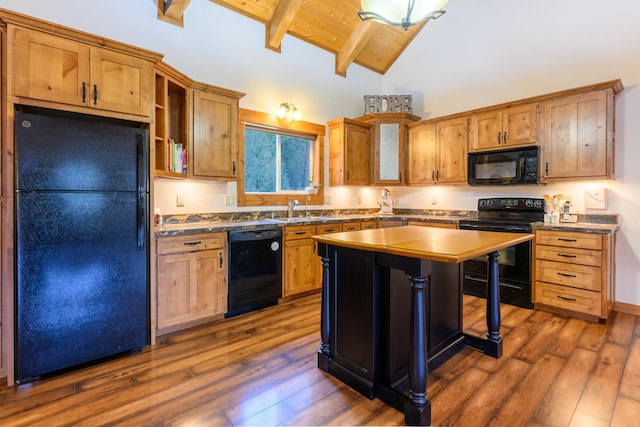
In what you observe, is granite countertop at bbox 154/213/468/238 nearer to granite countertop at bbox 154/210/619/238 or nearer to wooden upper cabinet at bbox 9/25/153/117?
granite countertop at bbox 154/210/619/238

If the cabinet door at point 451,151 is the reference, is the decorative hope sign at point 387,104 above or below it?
above

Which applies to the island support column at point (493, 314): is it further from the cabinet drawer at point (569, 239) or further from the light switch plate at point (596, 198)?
the light switch plate at point (596, 198)

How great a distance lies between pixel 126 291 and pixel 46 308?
1.50ft

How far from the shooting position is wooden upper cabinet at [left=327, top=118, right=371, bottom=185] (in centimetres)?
464

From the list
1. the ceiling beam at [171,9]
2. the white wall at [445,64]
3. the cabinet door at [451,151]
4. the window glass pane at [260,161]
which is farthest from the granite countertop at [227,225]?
the ceiling beam at [171,9]

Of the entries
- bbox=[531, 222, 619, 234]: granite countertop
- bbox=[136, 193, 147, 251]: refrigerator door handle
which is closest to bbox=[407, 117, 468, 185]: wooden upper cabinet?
bbox=[531, 222, 619, 234]: granite countertop

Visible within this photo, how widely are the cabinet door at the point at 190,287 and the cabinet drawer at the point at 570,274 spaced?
3.30 metres

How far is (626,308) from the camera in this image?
11.0 feet

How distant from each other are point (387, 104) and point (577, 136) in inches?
96.0

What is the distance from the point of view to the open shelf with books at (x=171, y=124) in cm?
287

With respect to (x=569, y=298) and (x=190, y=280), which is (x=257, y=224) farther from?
(x=569, y=298)

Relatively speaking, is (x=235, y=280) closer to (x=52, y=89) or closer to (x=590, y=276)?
(x=52, y=89)

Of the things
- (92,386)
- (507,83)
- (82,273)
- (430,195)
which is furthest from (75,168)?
(507,83)

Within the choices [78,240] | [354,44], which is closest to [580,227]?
[354,44]
